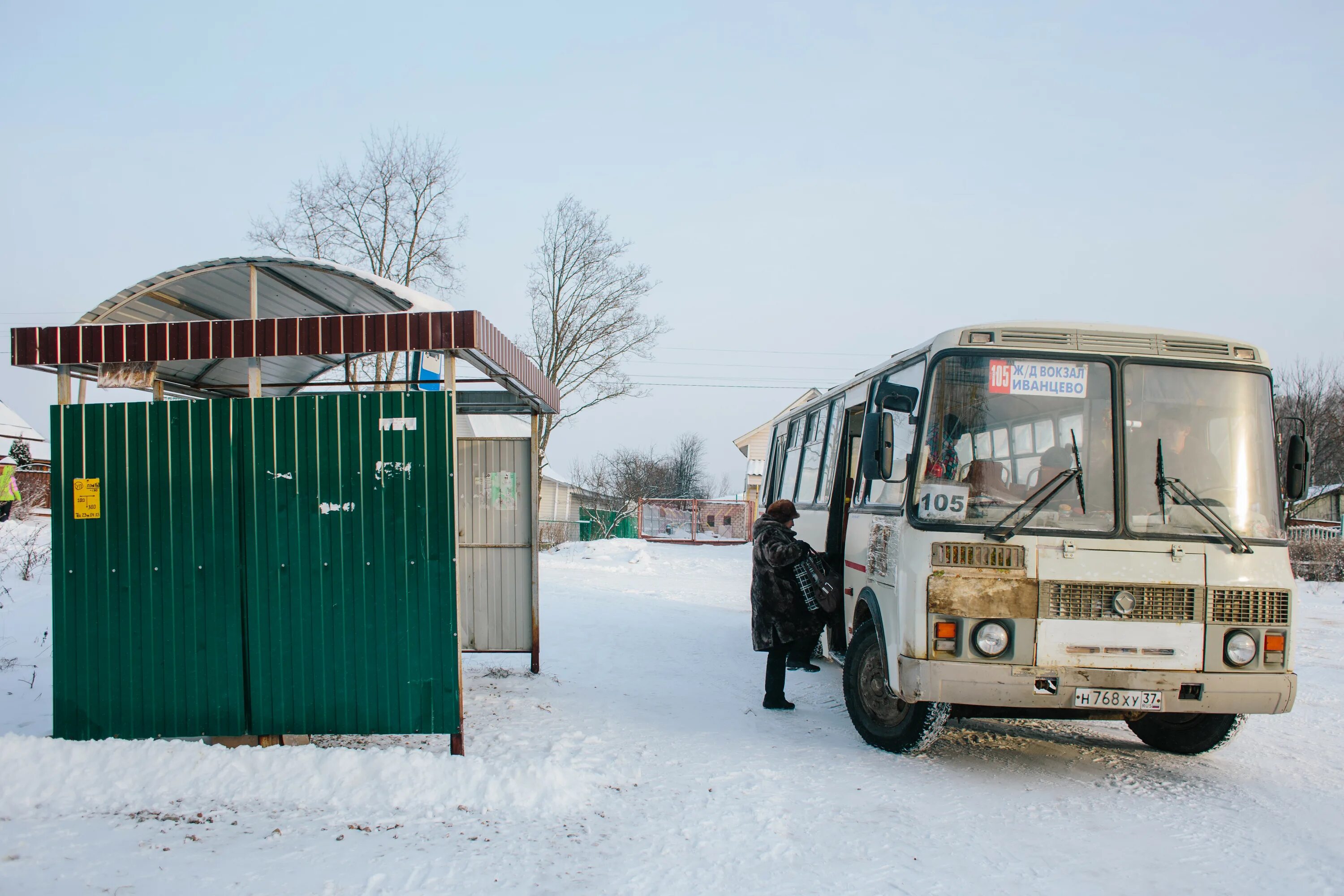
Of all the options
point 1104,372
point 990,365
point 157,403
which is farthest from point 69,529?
point 1104,372

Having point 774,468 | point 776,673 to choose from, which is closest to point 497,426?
point 774,468

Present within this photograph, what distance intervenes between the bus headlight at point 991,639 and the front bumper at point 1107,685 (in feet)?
0.26

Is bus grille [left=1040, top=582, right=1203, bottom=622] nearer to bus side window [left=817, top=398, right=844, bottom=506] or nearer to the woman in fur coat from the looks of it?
the woman in fur coat

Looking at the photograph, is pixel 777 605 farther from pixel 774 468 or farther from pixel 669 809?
pixel 774 468

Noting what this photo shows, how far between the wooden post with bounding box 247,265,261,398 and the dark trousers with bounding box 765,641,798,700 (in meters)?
4.43

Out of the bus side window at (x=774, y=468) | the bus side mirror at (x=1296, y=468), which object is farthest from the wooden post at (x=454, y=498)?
the bus side window at (x=774, y=468)

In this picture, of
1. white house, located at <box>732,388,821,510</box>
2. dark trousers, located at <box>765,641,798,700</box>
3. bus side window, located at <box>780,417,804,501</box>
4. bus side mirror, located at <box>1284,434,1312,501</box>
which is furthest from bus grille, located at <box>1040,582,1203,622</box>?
white house, located at <box>732,388,821,510</box>

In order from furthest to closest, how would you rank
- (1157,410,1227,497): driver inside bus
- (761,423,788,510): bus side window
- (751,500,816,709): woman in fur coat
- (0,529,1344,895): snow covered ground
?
(761,423,788,510): bus side window → (751,500,816,709): woman in fur coat → (1157,410,1227,497): driver inside bus → (0,529,1344,895): snow covered ground

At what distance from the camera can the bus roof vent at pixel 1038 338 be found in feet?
18.2

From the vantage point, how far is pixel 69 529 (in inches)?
222

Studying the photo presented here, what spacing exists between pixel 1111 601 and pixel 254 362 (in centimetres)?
575

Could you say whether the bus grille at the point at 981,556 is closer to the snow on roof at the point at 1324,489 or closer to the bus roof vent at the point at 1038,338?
the bus roof vent at the point at 1038,338

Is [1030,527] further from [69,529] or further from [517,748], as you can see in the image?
[69,529]

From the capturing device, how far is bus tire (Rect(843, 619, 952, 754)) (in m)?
5.80
